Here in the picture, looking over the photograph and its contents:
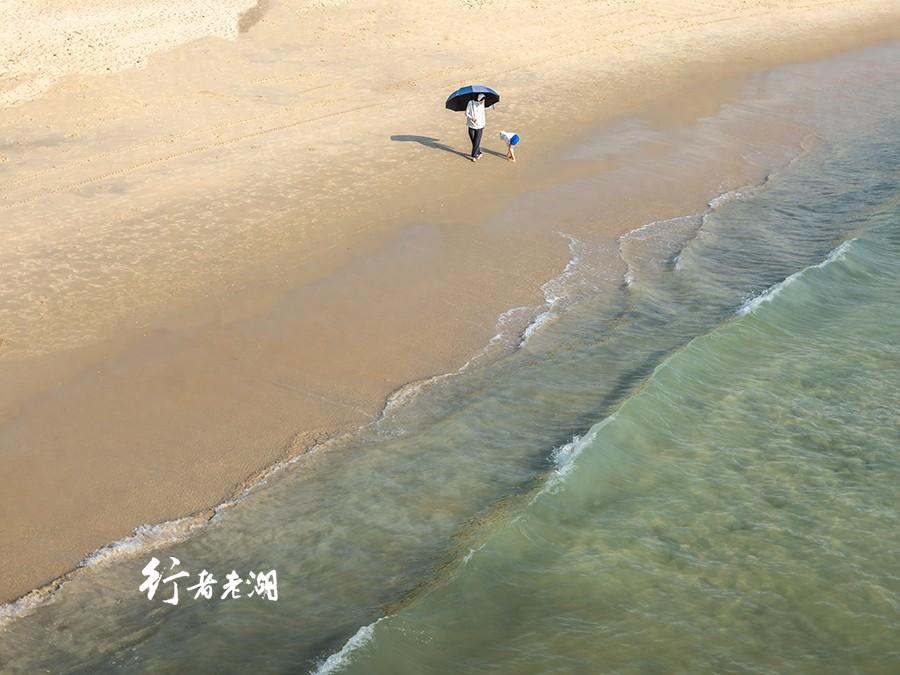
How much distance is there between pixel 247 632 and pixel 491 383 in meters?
4.35

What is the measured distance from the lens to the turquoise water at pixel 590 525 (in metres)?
7.49

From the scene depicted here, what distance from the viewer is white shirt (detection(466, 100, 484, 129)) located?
660 inches

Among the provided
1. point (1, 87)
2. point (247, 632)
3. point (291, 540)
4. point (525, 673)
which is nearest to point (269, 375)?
point (291, 540)

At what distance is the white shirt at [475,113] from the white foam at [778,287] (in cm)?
594

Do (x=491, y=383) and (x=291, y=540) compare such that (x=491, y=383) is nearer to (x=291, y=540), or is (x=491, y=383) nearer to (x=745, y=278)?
(x=291, y=540)

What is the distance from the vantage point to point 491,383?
11.0m

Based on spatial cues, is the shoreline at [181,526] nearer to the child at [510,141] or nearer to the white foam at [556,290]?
the white foam at [556,290]

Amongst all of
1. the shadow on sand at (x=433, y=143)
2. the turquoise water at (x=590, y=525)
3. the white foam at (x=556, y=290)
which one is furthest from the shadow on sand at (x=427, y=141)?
the turquoise water at (x=590, y=525)

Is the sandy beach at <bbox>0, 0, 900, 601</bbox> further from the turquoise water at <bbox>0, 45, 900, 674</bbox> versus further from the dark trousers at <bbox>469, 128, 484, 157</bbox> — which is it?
the turquoise water at <bbox>0, 45, 900, 674</bbox>

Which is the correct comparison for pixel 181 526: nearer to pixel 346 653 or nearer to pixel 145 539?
pixel 145 539

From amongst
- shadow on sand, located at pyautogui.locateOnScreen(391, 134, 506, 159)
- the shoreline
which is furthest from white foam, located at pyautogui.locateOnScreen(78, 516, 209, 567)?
shadow on sand, located at pyautogui.locateOnScreen(391, 134, 506, 159)

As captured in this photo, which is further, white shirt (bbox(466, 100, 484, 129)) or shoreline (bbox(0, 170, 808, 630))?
white shirt (bbox(466, 100, 484, 129))

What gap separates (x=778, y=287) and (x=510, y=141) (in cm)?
576

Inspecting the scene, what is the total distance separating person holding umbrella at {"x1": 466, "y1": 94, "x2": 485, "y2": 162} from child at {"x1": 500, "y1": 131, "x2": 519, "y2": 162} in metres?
0.45
